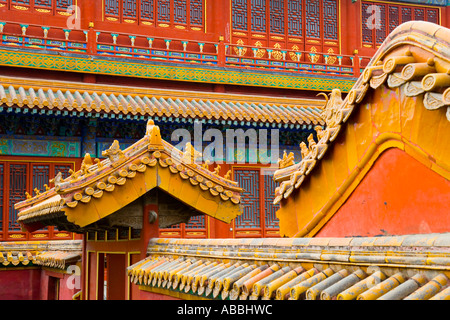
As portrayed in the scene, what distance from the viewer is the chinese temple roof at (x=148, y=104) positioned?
1273 cm

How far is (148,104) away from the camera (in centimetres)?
1395

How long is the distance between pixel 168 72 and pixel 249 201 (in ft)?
12.6

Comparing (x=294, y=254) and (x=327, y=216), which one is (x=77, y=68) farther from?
(x=294, y=254)

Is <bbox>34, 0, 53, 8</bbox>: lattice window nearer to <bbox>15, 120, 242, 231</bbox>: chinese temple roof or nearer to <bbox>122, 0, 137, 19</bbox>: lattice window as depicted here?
<bbox>122, 0, 137, 19</bbox>: lattice window

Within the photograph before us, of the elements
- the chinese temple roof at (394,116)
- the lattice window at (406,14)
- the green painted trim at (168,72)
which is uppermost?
the lattice window at (406,14)

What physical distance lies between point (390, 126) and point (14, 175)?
1039cm

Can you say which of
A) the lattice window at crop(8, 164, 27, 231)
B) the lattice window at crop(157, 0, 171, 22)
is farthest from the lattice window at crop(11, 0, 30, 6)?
the lattice window at crop(8, 164, 27, 231)

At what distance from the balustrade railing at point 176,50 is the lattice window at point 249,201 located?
9.85 ft

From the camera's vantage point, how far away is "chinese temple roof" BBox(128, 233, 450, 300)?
275 cm

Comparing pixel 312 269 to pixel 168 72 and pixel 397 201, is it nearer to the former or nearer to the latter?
pixel 397 201

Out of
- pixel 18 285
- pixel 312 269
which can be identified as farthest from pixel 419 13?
pixel 312 269

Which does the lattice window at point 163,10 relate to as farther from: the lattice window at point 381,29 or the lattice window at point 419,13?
the lattice window at point 419,13

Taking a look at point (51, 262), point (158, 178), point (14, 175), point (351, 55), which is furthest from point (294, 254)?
point (351, 55)

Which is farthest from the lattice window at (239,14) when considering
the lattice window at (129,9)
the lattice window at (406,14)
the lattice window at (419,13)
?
the lattice window at (419,13)
